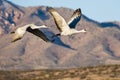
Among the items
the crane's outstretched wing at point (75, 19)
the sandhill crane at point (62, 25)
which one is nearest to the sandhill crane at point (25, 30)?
the sandhill crane at point (62, 25)

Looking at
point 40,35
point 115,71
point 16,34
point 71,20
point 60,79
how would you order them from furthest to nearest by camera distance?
1. point 115,71
2. point 60,79
3. point 71,20
4. point 40,35
5. point 16,34

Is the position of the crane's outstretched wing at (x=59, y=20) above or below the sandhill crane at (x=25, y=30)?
above

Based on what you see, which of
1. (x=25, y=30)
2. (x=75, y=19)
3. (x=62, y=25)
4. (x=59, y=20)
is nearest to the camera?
(x=25, y=30)

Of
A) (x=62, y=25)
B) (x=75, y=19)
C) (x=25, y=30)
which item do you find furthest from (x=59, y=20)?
(x=25, y=30)

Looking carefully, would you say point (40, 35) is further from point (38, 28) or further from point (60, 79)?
point (60, 79)

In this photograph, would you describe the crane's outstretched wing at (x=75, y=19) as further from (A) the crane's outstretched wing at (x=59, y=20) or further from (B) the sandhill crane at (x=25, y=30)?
(B) the sandhill crane at (x=25, y=30)

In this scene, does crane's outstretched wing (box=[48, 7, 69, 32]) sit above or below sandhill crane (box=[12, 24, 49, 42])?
above

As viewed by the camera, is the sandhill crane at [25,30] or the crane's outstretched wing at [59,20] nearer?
the sandhill crane at [25,30]

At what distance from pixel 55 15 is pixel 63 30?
0.54 m

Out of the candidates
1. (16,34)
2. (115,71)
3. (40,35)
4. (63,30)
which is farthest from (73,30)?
(115,71)

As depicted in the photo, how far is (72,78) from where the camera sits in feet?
618

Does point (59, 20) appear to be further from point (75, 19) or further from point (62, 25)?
point (75, 19)

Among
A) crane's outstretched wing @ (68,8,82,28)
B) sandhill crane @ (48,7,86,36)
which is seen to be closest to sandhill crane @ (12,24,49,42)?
sandhill crane @ (48,7,86,36)

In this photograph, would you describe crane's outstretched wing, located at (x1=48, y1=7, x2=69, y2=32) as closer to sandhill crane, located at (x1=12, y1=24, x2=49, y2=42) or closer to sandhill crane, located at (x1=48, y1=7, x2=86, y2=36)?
sandhill crane, located at (x1=48, y1=7, x2=86, y2=36)
